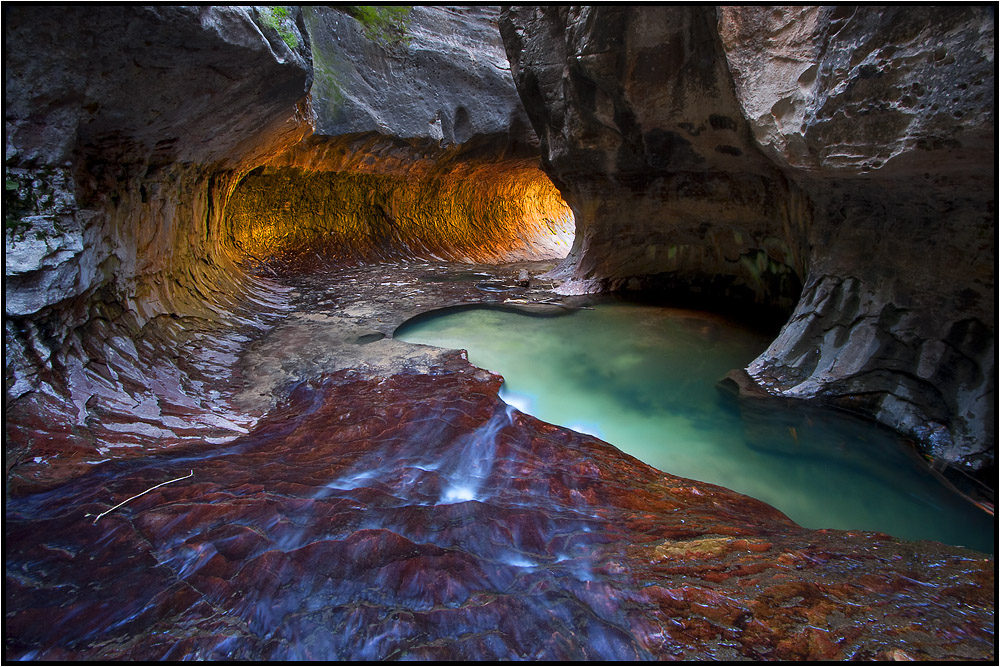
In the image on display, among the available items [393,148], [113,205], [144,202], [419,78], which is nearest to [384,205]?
[393,148]

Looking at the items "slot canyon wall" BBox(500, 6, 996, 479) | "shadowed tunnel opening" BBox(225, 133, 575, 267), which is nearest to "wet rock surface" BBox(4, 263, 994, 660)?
"slot canyon wall" BBox(500, 6, 996, 479)

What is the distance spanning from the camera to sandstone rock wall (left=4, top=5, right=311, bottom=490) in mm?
2883

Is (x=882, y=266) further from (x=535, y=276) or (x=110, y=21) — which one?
(x=535, y=276)


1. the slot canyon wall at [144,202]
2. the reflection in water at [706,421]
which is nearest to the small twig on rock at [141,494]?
the slot canyon wall at [144,202]

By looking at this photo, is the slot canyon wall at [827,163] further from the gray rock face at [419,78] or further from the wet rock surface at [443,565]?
the gray rock face at [419,78]

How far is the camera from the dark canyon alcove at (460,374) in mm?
1740

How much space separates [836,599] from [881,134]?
2484 mm

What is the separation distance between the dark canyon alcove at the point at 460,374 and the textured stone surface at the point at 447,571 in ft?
0.05

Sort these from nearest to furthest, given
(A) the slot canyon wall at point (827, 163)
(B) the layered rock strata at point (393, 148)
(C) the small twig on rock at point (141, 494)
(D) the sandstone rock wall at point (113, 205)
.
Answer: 1. (C) the small twig on rock at point (141, 494)
2. (A) the slot canyon wall at point (827, 163)
3. (D) the sandstone rock wall at point (113, 205)
4. (B) the layered rock strata at point (393, 148)

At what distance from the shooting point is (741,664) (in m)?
1.51

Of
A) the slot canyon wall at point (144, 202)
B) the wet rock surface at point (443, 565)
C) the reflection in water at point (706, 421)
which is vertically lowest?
the reflection in water at point (706, 421)

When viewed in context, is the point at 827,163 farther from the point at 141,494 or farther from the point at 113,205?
the point at 113,205

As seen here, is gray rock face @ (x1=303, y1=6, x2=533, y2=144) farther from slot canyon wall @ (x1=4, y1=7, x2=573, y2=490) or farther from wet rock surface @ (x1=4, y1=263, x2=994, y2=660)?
wet rock surface @ (x1=4, y1=263, x2=994, y2=660)

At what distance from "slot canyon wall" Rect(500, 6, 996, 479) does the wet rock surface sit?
67.1 inches
